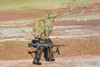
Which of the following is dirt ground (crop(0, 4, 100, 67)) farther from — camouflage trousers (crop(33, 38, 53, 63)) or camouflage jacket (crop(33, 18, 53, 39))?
camouflage jacket (crop(33, 18, 53, 39))

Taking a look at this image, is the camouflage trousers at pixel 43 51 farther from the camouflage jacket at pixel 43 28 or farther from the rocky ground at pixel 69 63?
the camouflage jacket at pixel 43 28

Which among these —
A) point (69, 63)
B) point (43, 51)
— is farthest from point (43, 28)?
point (69, 63)

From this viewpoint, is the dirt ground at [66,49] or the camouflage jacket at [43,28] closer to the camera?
the camouflage jacket at [43,28]

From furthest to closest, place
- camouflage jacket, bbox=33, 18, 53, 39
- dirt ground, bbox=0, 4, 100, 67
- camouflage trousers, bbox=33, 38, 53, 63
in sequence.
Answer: dirt ground, bbox=0, 4, 100, 67
camouflage trousers, bbox=33, 38, 53, 63
camouflage jacket, bbox=33, 18, 53, 39

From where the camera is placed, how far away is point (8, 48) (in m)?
18.4

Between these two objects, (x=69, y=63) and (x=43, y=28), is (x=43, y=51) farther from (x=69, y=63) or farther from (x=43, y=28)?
(x=69, y=63)

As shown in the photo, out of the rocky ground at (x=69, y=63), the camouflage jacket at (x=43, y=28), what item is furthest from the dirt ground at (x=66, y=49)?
the camouflage jacket at (x=43, y=28)

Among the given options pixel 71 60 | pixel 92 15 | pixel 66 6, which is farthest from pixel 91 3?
pixel 71 60

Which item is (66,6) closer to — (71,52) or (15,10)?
(15,10)

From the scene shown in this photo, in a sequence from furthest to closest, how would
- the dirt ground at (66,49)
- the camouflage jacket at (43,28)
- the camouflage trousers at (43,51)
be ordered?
the dirt ground at (66,49), the camouflage trousers at (43,51), the camouflage jacket at (43,28)

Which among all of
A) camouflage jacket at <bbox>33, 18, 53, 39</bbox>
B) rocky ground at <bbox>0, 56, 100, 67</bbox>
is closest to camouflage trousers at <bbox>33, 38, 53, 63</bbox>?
rocky ground at <bbox>0, 56, 100, 67</bbox>

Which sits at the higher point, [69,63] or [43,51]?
[43,51]

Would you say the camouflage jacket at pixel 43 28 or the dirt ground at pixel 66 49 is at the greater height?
the camouflage jacket at pixel 43 28

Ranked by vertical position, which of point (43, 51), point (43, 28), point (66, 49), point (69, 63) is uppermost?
point (43, 28)
